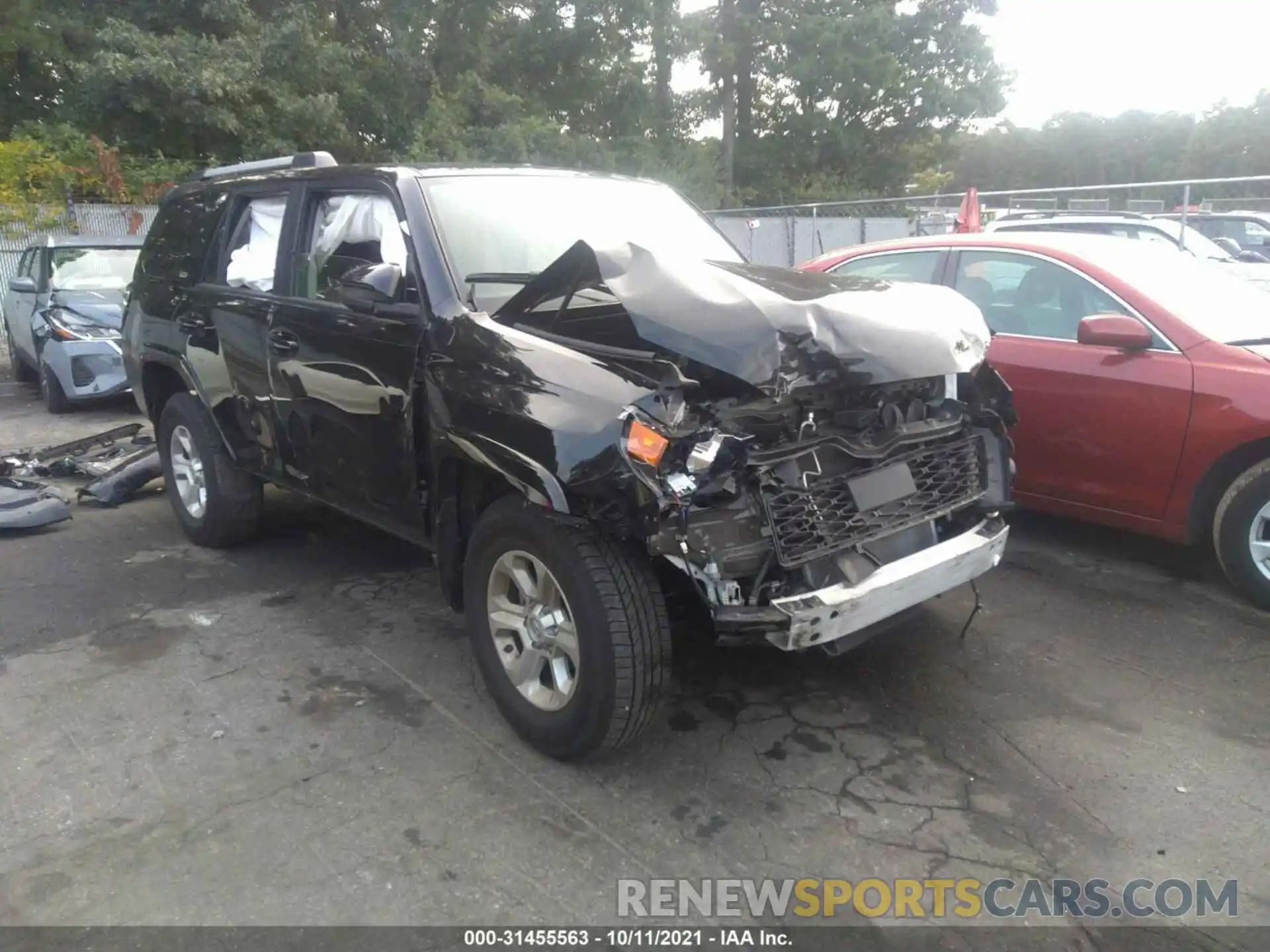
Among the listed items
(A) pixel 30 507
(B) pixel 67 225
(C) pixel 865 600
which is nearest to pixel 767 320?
(C) pixel 865 600

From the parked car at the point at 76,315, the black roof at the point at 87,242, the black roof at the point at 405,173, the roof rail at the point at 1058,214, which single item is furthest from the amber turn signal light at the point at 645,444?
the roof rail at the point at 1058,214

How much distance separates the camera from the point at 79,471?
7137 mm

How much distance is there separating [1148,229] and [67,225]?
1580cm

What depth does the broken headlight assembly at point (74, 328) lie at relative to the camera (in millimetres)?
9562

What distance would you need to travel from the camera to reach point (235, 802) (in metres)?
3.16

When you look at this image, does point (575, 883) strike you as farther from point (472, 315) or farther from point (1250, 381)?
point (1250, 381)

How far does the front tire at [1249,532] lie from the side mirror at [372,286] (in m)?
3.70

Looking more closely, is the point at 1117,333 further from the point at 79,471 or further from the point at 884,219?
the point at 884,219

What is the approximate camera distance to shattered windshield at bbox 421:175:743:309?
3871mm

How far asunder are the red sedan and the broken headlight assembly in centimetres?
807

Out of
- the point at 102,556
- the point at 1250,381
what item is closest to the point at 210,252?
the point at 102,556

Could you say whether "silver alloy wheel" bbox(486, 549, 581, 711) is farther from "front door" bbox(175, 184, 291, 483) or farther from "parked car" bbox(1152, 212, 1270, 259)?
"parked car" bbox(1152, 212, 1270, 259)

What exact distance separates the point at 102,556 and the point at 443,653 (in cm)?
253

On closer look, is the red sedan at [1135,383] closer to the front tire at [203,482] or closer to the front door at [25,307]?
the front tire at [203,482]
